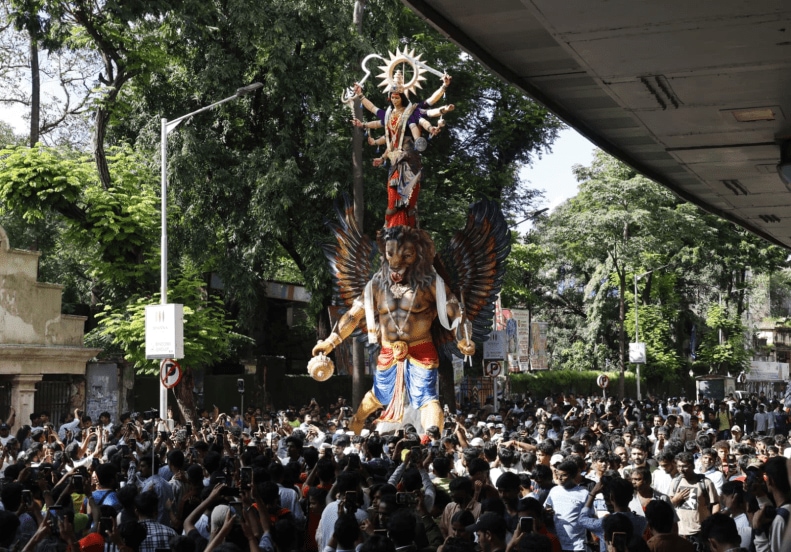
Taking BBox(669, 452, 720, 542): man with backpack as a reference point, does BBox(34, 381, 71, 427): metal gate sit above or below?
above

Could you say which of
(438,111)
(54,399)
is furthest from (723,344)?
(54,399)

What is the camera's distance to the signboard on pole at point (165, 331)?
1830 cm

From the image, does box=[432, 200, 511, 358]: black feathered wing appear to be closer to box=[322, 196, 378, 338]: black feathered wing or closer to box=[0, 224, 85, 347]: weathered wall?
box=[322, 196, 378, 338]: black feathered wing

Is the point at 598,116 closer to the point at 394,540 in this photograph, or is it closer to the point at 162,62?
the point at 394,540

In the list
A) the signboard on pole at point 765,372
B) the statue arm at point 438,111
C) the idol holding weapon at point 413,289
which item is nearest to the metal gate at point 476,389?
the idol holding weapon at point 413,289

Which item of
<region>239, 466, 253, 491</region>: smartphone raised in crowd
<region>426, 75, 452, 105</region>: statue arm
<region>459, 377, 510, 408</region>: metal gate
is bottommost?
<region>239, 466, 253, 491</region>: smartphone raised in crowd

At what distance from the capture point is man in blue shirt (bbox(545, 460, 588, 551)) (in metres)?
8.35

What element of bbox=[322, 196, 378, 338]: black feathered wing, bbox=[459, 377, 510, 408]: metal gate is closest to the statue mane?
bbox=[322, 196, 378, 338]: black feathered wing

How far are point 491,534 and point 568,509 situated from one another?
72.2 inches

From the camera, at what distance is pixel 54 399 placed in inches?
1043

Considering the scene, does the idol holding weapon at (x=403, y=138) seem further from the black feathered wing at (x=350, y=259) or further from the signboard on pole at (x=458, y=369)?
the signboard on pole at (x=458, y=369)

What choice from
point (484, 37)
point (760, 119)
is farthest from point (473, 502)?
point (760, 119)

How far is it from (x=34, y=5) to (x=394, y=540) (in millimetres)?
22351

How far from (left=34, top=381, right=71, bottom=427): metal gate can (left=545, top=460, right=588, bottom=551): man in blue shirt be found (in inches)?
775
